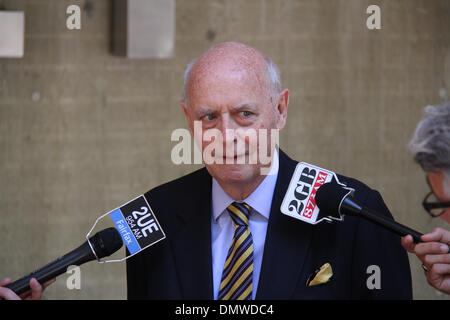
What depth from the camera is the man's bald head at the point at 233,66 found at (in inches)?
63.1

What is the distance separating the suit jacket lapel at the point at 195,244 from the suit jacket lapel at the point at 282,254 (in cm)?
14

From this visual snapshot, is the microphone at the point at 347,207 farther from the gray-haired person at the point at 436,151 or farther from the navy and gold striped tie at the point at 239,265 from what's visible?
the gray-haired person at the point at 436,151

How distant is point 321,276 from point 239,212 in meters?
0.26

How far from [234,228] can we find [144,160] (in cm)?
134

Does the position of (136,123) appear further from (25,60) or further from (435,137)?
(435,137)

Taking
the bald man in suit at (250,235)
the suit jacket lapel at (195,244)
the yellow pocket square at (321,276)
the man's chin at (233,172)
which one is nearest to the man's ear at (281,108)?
the bald man in suit at (250,235)

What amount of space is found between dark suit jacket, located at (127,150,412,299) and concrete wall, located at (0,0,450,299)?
1217 millimetres

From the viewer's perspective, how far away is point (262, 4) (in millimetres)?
2992

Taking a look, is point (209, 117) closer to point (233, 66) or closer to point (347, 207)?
point (233, 66)

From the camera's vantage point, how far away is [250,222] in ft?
5.57

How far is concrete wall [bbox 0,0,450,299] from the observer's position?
288cm

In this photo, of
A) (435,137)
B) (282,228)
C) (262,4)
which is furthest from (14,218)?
(435,137)

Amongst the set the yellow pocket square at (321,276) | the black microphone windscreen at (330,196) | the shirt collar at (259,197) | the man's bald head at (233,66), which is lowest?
the yellow pocket square at (321,276)

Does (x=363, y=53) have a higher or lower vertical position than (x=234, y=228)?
higher
